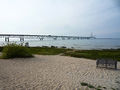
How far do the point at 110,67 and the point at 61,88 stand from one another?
6939 mm

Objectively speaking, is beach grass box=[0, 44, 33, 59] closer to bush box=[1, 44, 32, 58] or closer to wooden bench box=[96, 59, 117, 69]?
bush box=[1, 44, 32, 58]

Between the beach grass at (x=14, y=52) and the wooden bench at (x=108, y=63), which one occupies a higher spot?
the beach grass at (x=14, y=52)

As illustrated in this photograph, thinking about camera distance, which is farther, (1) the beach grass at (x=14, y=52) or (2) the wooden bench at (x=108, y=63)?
(1) the beach grass at (x=14, y=52)

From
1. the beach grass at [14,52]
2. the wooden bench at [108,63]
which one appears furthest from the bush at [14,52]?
the wooden bench at [108,63]

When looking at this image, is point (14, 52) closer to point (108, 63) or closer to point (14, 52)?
point (14, 52)

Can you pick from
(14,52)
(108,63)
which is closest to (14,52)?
(14,52)

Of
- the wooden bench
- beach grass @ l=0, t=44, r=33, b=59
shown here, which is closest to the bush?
beach grass @ l=0, t=44, r=33, b=59

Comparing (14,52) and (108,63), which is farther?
(14,52)

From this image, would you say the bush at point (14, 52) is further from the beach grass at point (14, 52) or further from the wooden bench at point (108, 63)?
the wooden bench at point (108, 63)

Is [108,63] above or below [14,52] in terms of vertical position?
below

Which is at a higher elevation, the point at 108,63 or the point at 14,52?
the point at 14,52

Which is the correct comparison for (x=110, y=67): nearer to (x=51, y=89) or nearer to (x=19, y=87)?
(x=51, y=89)

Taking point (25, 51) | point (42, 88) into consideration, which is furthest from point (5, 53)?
point (42, 88)

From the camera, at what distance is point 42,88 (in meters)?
5.75
